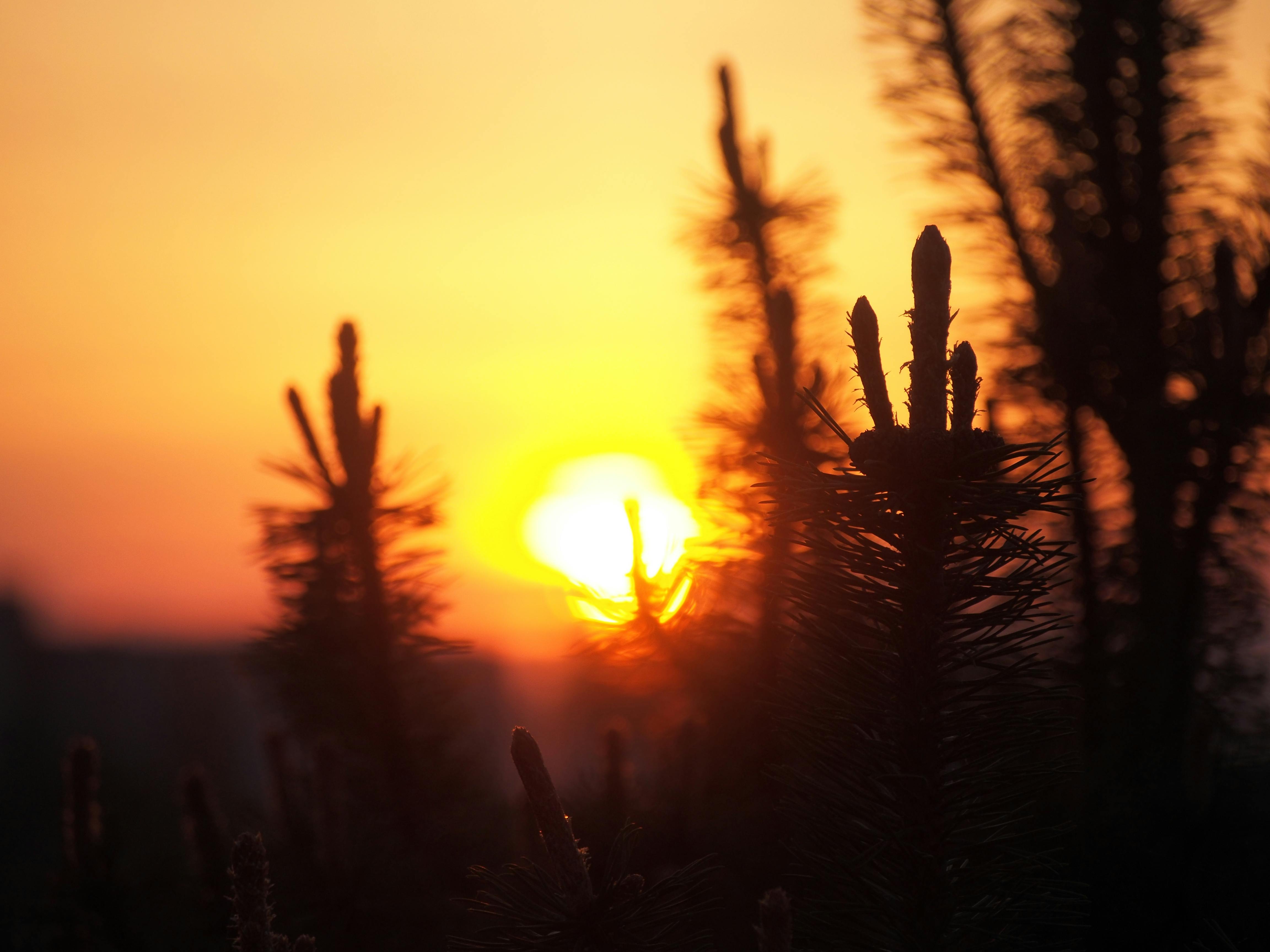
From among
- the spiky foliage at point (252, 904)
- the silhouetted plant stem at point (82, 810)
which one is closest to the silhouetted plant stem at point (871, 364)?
the spiky foliage at point (252, 904)

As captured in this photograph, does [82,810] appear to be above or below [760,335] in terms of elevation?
below

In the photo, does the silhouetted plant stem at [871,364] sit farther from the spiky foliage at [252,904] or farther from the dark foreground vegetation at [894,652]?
the spiky foliage at [252,904]

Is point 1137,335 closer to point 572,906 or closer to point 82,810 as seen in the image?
point 572,906

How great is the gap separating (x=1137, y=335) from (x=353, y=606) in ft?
8.45

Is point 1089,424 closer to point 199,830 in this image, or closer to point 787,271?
point 787,271

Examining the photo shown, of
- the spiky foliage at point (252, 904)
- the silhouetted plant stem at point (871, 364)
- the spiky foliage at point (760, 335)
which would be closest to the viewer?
the silhouetted plant stem at point (871, 364)

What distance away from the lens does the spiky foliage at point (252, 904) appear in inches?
48.4

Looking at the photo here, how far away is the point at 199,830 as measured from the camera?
2.44 metres

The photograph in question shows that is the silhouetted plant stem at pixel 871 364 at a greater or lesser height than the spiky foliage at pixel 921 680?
greater

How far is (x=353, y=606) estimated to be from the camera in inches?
106

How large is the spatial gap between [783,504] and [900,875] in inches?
21.1

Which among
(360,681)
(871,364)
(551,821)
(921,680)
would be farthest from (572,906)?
(360,681)

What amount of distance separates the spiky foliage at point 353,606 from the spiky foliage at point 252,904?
1281 mm

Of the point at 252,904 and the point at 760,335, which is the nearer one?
the point at 252,904
